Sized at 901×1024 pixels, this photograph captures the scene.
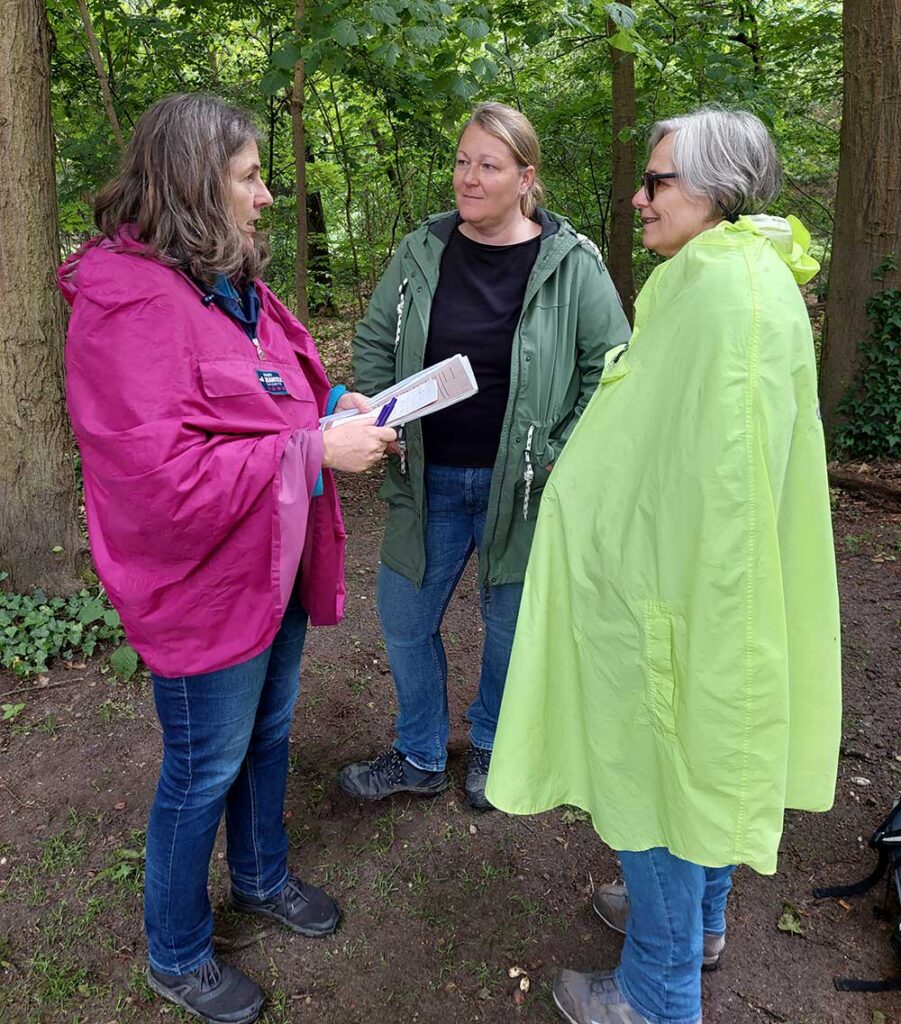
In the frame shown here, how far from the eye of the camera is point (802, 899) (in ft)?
7.63

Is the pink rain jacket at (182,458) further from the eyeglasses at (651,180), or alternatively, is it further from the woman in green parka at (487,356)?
the eyeglasses at (651,180)

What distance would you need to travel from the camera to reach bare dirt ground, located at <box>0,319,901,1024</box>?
203 cm

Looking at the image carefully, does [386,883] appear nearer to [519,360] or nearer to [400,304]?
[519,360]

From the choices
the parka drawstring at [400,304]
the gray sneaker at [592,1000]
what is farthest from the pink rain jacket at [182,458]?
the gray sneaker at [592,1000]

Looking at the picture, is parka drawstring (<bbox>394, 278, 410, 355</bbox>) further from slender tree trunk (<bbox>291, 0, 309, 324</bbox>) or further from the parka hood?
slender tree trunk (<bbox>291, 0, 309, 324</bbox>)

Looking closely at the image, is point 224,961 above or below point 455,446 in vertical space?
below

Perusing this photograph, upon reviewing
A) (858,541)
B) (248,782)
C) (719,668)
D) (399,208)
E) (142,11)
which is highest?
(142,11)

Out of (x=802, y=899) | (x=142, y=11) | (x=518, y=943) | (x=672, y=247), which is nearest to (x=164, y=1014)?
(x=518, y=943)

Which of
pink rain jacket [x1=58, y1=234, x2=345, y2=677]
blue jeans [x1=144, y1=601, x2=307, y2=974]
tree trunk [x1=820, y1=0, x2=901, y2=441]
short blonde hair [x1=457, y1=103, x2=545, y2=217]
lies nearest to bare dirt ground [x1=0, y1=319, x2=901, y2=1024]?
blue jeans [x1=144, y1=601, x2=307, y2=974]

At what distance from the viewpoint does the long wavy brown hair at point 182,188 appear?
149 centimetres

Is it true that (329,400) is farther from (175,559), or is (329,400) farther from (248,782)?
(248,782)

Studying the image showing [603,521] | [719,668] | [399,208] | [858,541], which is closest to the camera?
[719,668]

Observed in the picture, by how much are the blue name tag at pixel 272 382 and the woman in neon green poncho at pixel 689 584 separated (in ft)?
2.03

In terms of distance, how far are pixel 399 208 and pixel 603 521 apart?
20.2ft
